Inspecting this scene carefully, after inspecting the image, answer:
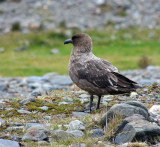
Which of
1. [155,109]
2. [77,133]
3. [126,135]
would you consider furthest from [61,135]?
[155,109]

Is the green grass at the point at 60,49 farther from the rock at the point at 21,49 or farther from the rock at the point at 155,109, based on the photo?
the rock at the point at 155,109

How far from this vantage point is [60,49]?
2408cm

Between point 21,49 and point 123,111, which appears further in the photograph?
point 21,49

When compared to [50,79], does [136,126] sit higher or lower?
higher

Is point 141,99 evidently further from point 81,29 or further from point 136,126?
point 81,29

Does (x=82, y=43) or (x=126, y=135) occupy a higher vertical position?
(x=82, y=43)

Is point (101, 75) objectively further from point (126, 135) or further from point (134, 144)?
point (134, 144)

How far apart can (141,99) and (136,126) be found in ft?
9.03

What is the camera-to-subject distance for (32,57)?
2230 cm

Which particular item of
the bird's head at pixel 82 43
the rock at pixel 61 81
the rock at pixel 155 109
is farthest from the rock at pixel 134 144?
the rock at pixel 61 81

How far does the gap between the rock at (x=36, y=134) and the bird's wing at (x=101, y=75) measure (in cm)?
181

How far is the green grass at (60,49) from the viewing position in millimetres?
20141

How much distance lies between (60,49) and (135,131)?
1888 cm

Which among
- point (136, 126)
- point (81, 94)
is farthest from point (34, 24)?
point (136, 126)
